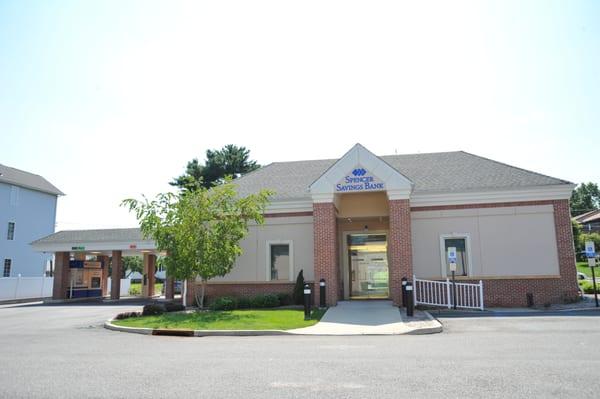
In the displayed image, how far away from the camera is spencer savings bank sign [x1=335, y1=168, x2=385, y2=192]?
20203mm

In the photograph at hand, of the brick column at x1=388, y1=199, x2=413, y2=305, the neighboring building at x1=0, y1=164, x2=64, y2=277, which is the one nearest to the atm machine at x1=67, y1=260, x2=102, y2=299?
the neighboring building at x1=0, y1=164, x2=64, y2=277

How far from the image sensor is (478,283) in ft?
66.6

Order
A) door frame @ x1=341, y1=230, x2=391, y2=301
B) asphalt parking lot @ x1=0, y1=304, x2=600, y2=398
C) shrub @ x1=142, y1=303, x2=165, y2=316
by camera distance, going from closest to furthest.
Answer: asphalt parking lot @ x1=0, y1=304, x2=600, y2=398
shrub @ x1=142, y1=303, x2=165, y2=316
door frame @ x1=341, y1=230, x2=391, y2=301

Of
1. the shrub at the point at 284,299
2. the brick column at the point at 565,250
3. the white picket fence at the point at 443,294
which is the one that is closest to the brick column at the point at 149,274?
the shrub at the point at 284,299

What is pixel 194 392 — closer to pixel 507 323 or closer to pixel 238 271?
pixel 507 323

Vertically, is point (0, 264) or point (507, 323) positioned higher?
point (0, 264)

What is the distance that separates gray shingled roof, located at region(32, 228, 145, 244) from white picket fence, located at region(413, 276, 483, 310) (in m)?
18.9

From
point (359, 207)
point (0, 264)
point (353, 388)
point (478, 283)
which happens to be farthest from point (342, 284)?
point (0, 264)

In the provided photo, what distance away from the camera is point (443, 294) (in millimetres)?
19828

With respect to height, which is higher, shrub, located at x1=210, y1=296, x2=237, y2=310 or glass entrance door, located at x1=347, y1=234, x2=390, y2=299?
glass entrance door, located at x1=347, y1=234, x2=390, y2=299

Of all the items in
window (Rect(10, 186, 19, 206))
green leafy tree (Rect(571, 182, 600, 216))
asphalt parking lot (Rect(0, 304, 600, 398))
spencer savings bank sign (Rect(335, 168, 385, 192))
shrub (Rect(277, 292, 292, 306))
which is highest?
green leafy tree (Rect(571, 182, 600, 216))

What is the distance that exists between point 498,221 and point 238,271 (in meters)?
11.9

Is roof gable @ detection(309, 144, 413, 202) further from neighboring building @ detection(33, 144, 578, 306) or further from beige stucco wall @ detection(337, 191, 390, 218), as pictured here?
beige stucco wall @ detection(337, 191, 390, 218)

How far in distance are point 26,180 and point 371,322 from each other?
140 feet
